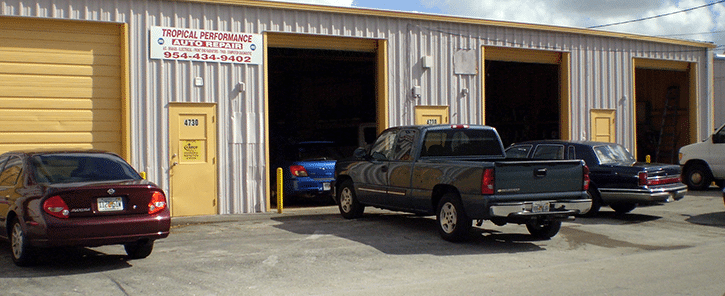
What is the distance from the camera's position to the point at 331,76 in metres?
30.4

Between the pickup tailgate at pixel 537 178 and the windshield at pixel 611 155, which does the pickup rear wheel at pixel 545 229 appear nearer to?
the pickup tailgate at pixel 537 178

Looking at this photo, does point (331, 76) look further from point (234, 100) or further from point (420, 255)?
point (420, 255)

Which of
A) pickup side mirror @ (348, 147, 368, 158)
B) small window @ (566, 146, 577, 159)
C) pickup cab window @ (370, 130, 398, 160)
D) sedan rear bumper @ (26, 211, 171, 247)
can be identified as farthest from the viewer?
small window @ (566, 146, 577, 159)

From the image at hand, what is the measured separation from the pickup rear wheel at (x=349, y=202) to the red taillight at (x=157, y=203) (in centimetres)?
494

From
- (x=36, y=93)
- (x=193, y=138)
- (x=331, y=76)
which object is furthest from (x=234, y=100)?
(x=331, y=76)

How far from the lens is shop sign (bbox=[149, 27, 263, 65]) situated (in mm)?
Result: 14258

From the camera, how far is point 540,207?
970cm

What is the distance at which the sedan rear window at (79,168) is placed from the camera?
27.8 ft

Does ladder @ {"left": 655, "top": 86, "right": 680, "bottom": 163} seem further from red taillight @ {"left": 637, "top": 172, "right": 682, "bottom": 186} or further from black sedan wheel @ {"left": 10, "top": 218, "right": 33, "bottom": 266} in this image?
black sedan wheel @ {"left": 10, "top": 218, "right": 33, "bottom": 266}

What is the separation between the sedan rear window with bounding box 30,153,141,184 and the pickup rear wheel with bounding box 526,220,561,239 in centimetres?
593

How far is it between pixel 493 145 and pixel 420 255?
346 centimetres

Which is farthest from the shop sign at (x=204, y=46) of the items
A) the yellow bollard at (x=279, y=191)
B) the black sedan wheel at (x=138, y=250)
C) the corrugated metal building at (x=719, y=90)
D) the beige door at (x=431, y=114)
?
the corrugated metal building at (x=719, y=90)

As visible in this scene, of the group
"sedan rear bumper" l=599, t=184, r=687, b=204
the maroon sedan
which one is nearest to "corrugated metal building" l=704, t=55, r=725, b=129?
"sedan rear bumper" l=599, t=184, r=687, b=204

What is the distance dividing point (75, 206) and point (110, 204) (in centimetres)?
38
